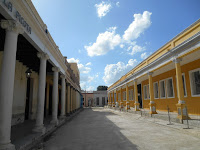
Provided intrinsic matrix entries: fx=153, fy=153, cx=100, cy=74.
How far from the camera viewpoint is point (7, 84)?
4.41 m

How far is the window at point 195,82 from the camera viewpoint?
11342 mm

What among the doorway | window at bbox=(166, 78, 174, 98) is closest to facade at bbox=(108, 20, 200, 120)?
window at bbox=(166, 78, 174, 98)

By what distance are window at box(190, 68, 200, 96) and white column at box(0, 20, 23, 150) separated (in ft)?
39.2

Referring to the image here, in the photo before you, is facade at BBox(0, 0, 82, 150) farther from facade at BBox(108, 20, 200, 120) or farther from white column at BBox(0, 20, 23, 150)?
facade at BBox(108, 20, 200, 120)

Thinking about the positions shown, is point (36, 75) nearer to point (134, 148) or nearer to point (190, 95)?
point (134, 148)

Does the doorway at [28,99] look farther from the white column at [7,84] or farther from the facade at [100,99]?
the facade at [100,99]

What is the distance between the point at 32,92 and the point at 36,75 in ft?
5.58

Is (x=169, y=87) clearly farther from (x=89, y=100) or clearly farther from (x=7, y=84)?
(x=89, y=100)

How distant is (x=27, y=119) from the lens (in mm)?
12281

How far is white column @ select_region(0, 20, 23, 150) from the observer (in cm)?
418

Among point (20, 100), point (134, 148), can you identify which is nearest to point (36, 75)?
point (20, 100)

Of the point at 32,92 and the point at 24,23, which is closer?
the point at 24,23

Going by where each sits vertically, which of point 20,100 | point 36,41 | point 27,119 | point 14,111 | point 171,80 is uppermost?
point 36,41

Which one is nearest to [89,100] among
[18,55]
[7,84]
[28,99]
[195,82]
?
[28,99]
